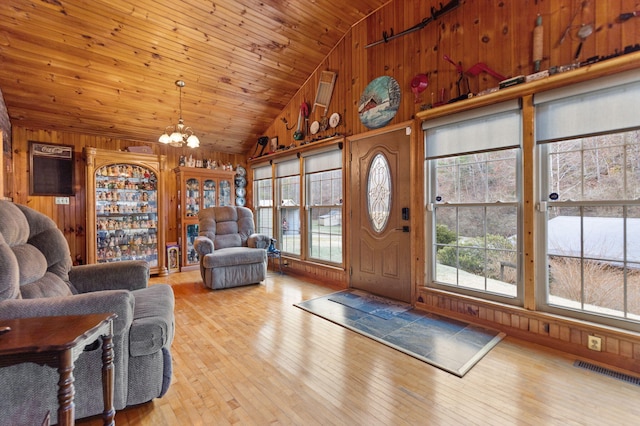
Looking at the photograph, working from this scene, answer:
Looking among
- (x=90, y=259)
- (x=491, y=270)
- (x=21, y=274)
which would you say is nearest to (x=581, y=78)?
(x=491, y=270)

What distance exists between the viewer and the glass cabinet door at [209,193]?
5414mm

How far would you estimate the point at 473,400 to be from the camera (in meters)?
1.66

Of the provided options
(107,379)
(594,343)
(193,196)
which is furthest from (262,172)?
(594,343)

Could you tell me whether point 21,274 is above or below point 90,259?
above

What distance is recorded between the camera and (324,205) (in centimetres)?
445

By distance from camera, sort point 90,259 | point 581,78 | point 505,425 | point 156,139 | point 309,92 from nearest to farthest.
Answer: point 505,425 → point 581,78 → point 90,259 → point 309,92 → point 156,139

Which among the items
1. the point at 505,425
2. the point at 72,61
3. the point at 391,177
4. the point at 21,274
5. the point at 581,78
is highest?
the point at 72,61

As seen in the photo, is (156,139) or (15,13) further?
(156,139)

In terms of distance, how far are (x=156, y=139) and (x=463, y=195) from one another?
16.4 ft

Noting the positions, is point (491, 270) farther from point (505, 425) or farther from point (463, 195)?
point (505, 425)

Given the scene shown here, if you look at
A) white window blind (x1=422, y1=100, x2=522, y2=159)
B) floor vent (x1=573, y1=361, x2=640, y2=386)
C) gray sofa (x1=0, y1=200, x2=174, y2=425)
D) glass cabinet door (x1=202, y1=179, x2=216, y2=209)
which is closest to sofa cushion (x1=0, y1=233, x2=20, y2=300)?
gray sofa (x1=0, y1=200, x2=174, y2=425)

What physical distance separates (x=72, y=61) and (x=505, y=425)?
17.1ft

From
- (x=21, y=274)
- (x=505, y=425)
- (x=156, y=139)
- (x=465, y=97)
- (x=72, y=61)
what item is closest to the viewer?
(x=505, y=425)

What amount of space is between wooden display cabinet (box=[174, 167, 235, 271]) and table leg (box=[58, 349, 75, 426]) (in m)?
4.21
